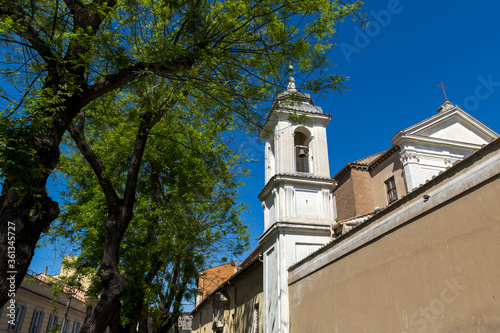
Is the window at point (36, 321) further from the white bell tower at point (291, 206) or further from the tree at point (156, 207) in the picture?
the white bell tower at point (291, 206)

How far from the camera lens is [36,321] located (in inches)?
907

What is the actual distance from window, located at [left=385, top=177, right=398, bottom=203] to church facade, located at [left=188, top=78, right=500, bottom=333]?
7.21 feet

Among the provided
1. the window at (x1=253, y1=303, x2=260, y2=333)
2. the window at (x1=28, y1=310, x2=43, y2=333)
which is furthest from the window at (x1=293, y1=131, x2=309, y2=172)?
the window at (x1=28, y1=310, x2=43, y2=333)

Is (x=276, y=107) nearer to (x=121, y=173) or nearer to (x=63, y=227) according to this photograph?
(x=121, y=173)

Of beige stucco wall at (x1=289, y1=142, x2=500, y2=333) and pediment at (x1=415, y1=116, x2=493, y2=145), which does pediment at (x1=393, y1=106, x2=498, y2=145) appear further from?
beige stucco wall at (x1=289, y1=142, x2=500, y2=333)

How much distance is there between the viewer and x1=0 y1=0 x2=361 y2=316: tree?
14.1 ft

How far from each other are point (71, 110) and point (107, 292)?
3013 mm

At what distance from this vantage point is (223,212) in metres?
13.6

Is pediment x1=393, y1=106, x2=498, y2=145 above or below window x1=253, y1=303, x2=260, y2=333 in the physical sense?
above

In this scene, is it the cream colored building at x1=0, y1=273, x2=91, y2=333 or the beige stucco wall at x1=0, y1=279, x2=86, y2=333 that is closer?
the cream colored building at x1=0, y1=273, x2=91, y2=333

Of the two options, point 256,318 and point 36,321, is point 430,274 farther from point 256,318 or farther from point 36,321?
point 36,321

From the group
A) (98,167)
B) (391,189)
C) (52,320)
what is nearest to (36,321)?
(52,320)

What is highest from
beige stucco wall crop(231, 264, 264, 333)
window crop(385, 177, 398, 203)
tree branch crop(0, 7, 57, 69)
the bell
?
window crop(385, 177, 398, 203)

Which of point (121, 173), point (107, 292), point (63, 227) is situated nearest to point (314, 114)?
point (121, 173)
